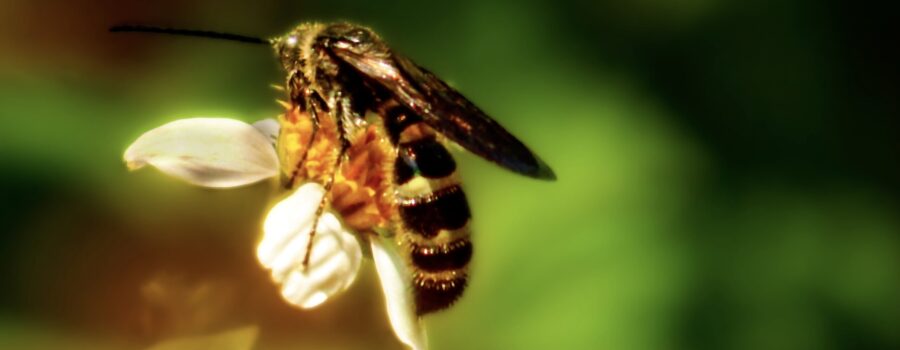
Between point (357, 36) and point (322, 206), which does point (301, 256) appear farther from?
point (357, 36)

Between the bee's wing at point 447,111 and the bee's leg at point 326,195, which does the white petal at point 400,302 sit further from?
the bee's wing at point 447,111

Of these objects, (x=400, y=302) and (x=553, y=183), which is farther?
(x=553, y=183)

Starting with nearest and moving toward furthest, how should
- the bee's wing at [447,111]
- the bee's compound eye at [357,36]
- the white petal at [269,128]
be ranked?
the bee's wing at [447,111] → the bee's compound eye at [357,36] → the white petal at [269,128]

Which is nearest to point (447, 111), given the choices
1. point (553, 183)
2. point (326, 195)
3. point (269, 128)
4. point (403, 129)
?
point (403, 129)

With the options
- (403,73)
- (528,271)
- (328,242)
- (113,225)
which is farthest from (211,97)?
(403,73)

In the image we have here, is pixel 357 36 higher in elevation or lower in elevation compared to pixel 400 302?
higher

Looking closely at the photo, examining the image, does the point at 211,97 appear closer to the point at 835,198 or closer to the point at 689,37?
the point at 689,37

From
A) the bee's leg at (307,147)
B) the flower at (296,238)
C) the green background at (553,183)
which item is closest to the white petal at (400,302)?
the flower at (296,238)
